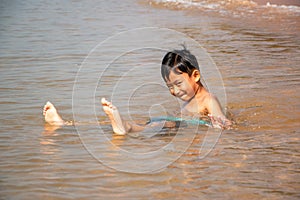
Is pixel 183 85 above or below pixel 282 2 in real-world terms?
below

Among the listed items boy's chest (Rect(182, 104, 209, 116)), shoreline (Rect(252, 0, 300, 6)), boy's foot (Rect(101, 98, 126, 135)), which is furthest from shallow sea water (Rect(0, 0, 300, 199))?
shoreline (Rect(252, 0, 300, 6))

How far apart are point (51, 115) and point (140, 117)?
2.56 ft

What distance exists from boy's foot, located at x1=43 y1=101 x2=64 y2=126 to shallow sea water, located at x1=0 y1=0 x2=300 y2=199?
0.11 metres

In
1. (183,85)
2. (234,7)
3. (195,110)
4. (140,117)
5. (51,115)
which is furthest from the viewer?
(234,7)

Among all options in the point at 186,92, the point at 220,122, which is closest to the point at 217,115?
the point at 220,122

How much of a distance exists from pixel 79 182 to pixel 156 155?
2.34 feet

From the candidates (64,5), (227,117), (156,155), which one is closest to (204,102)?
(227,117)

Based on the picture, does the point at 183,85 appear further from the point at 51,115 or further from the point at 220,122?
the point at 51,115

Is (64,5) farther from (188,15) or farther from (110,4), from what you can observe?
(188,15)

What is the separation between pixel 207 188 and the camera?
11.2 ft

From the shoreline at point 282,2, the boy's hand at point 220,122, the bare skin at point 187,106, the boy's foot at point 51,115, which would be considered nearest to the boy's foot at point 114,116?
the bare skin at point 187,106

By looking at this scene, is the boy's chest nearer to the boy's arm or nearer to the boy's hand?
the boy's arm

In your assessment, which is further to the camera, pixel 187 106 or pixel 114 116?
pixel 187 106

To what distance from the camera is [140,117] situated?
5.14 m
